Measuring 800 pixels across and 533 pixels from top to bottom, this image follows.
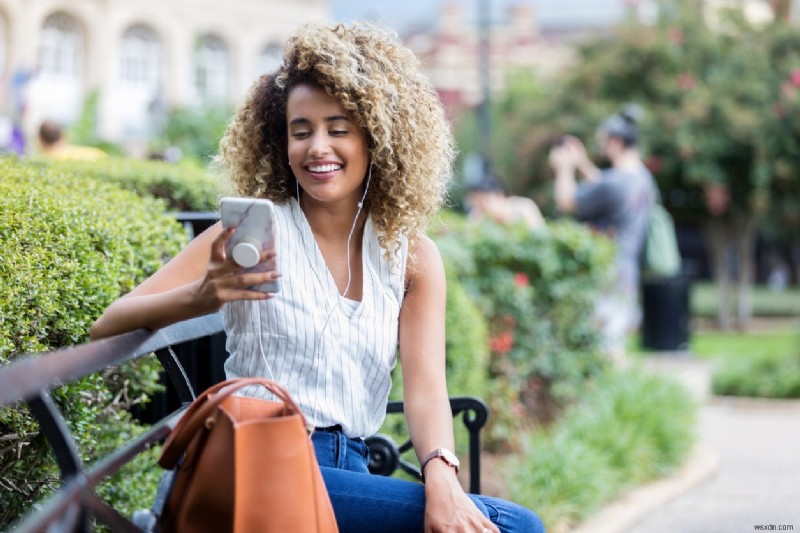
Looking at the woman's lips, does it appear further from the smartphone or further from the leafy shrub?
the leafy shrub

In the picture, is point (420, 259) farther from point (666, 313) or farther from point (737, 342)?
point (737, 342)

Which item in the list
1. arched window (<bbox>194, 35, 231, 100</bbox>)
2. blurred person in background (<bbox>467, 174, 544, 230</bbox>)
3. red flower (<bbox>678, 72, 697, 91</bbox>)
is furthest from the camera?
arched window (<bbox>194, 35, 231, 100</bbox>)

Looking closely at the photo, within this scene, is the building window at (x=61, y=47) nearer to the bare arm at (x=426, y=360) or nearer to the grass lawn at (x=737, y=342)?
the grass lawn at (x=737, y=342)

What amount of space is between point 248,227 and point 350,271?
0.65 m

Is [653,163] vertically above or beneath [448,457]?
above

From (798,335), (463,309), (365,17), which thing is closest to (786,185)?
(798,335)

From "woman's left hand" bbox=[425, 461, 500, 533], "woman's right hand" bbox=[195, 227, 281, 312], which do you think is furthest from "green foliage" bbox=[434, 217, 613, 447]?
"woman's right hand" bbox=[195, 227, 281, 312]

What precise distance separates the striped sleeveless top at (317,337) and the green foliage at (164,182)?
2.03m

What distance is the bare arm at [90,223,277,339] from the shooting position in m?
2.20

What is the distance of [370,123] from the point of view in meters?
2.74

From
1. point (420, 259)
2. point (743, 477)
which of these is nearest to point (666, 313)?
point (743, 477)

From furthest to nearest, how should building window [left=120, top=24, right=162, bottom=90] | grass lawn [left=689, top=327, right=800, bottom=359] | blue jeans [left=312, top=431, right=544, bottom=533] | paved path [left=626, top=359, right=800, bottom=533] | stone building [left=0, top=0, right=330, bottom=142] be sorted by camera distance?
1. building window [left=120, top=24, right=162, bottom=90]
2. stone building [left=0, top=0, right=330, bottom=142]
3. grass lawn [left=689, top=327, right=800, bottom=359]
4. paved path [left=626, top=359, right=800, bottom=533]
5. blue jeans [left=312, top=431, right=544, bottom=533]

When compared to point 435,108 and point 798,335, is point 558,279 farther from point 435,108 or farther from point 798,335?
point 435,108

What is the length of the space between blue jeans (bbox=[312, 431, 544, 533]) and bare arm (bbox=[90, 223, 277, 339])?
0.46 meters
